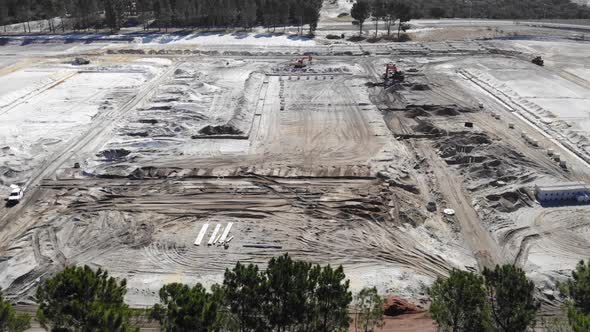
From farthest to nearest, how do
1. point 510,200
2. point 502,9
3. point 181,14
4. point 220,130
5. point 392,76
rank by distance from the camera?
1. point 502,9
2. point 181,14
3. point 392,76
4. point 220,130
5. point 510,200

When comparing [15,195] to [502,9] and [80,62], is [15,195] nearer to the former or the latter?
[80,62]

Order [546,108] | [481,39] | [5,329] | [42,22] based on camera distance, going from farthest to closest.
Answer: [42,22] < [481,39] < [546,108] < [5,329]

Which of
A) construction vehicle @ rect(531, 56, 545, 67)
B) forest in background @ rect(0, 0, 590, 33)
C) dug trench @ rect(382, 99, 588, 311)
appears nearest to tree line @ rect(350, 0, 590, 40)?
forest in background @ rect(0, 0, 590, 33)

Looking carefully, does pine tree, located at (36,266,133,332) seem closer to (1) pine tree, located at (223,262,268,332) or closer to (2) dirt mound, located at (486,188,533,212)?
(1) pine tree, located at (223,262,268,332)

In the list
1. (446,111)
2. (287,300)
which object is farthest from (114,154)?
(446,111)

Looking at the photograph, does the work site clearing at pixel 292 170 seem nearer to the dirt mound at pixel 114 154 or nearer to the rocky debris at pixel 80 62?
the dirt mound at pixel 114 154

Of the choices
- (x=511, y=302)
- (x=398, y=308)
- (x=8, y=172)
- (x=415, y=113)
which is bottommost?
(x=398, y=308)

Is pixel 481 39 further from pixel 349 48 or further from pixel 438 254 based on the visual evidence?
pixel 438 254

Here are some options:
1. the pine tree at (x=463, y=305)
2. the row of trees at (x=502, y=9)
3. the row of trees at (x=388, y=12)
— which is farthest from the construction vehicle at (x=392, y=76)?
the row of trees at (x=502, y=9)

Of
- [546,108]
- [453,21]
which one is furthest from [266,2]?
[546,108]
